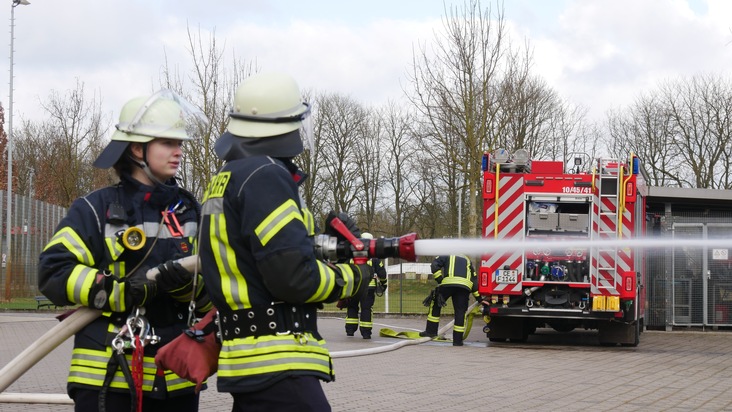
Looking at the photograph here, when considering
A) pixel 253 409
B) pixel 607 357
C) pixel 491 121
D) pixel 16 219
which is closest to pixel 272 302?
pixel 253 409

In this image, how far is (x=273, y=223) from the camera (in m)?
3.30

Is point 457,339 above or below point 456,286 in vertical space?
below

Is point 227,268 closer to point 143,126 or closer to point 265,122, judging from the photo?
point 265,122

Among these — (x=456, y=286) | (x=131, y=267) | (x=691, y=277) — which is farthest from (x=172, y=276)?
(x=691, y=277)

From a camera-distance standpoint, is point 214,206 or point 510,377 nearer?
point 214,206

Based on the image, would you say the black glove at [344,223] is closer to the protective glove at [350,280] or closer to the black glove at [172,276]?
the protective glove at [350,280]

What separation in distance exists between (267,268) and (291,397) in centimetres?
44

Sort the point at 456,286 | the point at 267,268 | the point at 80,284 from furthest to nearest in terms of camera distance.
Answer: the point at 456,286
the point at 80,284
the point at 267,268

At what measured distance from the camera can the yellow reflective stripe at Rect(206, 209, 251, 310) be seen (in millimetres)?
3443

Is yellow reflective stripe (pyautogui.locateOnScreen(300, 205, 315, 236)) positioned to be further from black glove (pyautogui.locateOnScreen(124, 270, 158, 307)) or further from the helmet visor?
the helmet visor

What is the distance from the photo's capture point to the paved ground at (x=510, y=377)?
28.3ft

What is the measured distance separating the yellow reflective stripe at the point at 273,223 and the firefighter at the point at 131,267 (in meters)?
0.71

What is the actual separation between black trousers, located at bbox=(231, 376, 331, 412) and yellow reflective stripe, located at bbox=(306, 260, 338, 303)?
27 cm

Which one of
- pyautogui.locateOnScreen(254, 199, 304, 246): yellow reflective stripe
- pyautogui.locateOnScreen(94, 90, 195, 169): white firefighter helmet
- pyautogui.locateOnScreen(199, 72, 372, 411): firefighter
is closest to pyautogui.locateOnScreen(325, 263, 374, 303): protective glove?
pyautogui.locateOnScreen(199, 72, 372, 411): firefighter
